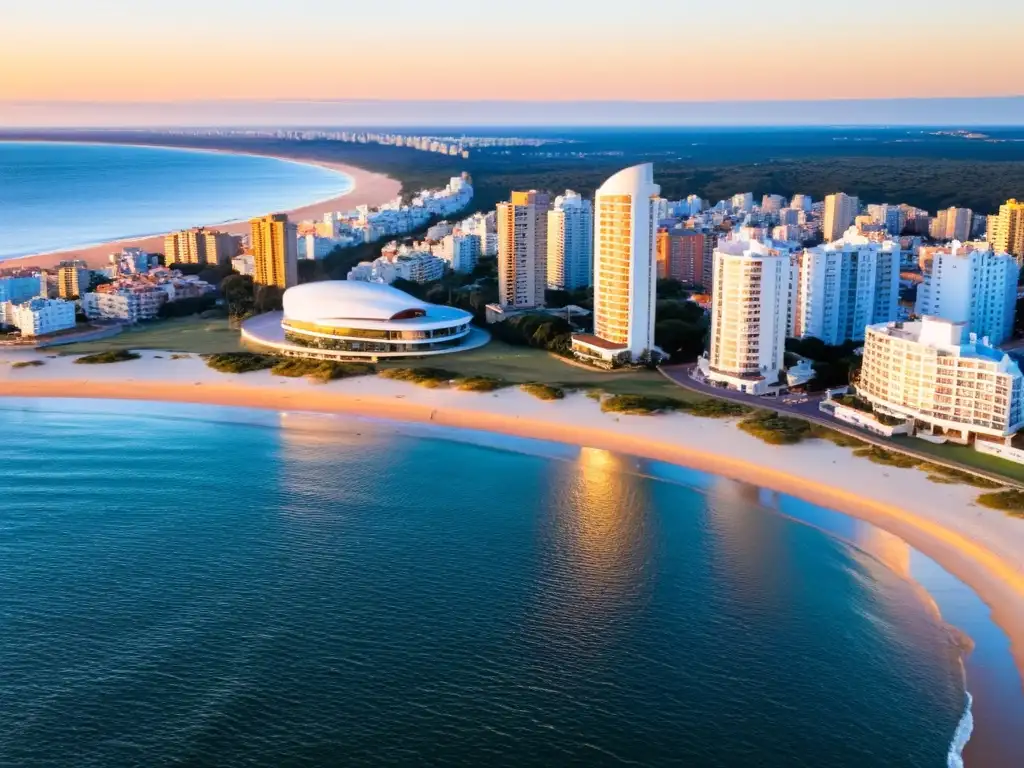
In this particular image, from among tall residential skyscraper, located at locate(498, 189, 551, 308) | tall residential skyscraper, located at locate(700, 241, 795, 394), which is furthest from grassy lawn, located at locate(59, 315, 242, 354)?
tall residential skyscraper, located at locate(700, 241, 795, 394)

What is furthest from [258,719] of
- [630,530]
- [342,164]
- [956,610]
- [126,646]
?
[342,164]

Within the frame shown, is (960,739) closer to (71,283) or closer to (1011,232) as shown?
(71,283)

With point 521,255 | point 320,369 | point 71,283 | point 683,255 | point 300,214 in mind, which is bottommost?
point 320,369

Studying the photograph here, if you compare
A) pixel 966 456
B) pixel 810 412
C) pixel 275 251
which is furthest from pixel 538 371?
pixel 275 251

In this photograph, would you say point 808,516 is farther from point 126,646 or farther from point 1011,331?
point 1011,331

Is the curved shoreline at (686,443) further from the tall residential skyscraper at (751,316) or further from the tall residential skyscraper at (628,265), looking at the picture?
the tall residential skyscraper at (628,265)

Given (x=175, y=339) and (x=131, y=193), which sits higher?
(x=131, y=193)
